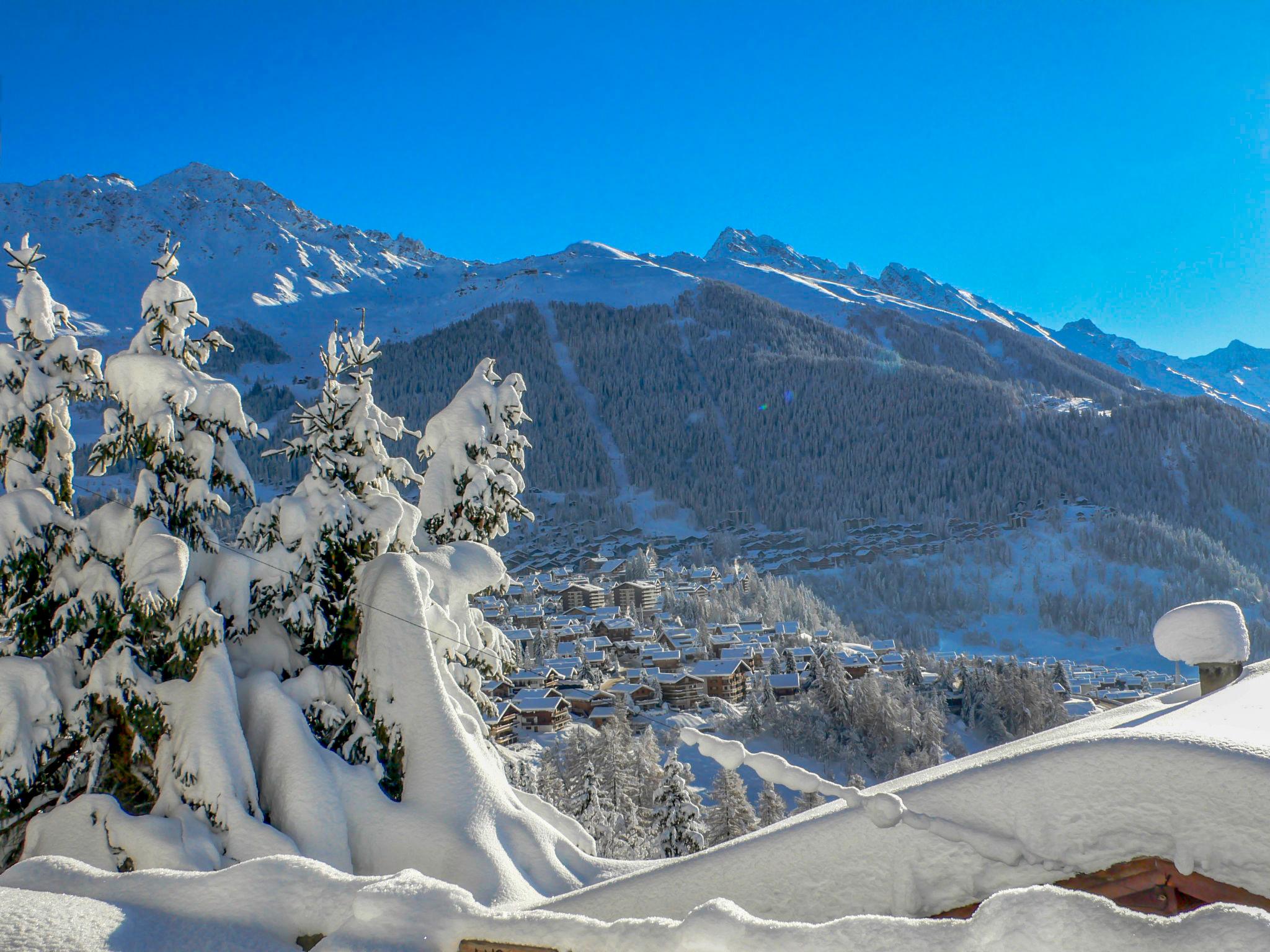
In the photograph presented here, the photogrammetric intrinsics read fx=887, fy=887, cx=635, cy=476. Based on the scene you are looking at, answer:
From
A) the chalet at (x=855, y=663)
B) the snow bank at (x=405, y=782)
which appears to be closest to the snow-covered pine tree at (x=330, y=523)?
the snow bank at (x=405, y=782)

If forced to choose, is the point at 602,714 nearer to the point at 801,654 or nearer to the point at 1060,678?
the point at 801,654

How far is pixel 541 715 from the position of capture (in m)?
50.5

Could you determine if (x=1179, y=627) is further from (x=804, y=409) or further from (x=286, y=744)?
(x=804, y=409)

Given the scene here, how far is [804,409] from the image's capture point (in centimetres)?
17900

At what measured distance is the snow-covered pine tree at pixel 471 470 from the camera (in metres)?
12.0

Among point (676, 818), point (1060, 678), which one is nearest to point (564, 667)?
point (1060, 678)

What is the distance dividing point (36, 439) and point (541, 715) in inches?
1722

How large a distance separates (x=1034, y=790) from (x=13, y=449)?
31.5ft

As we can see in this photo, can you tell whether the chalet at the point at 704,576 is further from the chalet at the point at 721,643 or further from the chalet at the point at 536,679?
the chalet at the point at 536,679

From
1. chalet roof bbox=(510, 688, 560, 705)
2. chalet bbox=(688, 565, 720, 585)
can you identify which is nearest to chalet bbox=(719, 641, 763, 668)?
chalet roof bbox=(510, 688, 560, 705)

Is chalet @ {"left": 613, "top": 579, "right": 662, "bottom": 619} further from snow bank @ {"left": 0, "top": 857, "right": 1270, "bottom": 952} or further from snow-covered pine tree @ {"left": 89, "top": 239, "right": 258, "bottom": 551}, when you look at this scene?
snow bank @ {"left": 0, "top": 857, "right": 1270, "bottom": 952}

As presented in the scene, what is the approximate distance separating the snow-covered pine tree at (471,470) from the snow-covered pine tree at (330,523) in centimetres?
176

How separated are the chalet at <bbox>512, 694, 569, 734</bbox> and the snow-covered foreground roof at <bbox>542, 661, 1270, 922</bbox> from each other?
46.4 meters

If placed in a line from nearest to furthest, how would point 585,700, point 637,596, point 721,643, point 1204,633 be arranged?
point 1204,633
point 585,700
point 721,643
point 637,596
